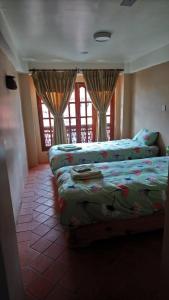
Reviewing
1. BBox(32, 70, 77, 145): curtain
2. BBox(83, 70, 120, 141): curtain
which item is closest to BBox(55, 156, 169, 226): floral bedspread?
BBox(32, 70, 77, 145): curtain

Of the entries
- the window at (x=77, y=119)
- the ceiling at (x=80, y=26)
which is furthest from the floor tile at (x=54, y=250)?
the window at (x=77, y=119)

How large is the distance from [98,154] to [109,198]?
5.35 feet

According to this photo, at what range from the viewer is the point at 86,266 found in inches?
69.6

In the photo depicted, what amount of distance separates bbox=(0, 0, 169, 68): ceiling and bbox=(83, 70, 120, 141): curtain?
66cm

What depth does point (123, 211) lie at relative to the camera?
6.40 feet

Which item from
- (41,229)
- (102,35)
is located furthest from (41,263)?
(102,35)

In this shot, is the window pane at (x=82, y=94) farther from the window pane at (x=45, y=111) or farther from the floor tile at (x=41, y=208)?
the floor tile at (x=41, y=208)

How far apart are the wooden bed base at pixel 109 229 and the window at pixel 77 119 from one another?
328 centimetres

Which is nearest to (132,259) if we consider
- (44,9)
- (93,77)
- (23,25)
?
(44,9)

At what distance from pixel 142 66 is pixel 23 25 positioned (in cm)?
263

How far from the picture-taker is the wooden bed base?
195 cm

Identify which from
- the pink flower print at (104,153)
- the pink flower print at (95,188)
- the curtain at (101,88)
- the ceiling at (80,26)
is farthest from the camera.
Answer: the curtain at (101,88)

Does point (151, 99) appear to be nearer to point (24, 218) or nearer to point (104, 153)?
point (104, 153)

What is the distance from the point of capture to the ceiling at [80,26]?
5.83 ft
